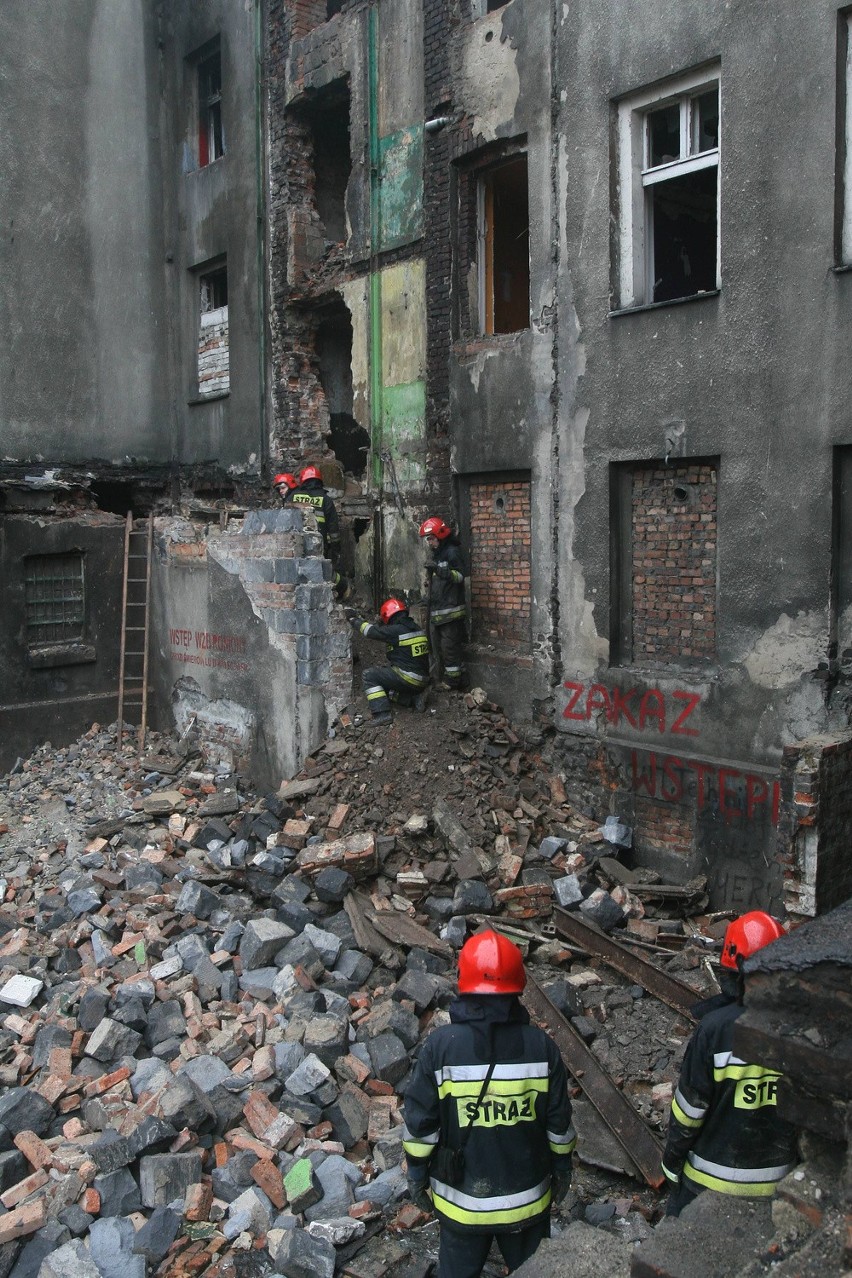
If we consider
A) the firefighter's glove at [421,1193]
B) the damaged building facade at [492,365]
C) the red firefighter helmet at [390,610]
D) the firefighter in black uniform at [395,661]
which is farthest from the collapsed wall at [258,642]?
the firefighter's glove at [421,1193]

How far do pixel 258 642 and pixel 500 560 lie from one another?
2.74 metres

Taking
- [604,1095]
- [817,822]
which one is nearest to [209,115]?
[817,822]

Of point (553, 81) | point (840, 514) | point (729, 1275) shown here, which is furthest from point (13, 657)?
point (729, 1275)

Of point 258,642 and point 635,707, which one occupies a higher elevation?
point 258,642

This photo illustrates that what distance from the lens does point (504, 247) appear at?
38.5 ft

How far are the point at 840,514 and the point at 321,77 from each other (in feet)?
30.8

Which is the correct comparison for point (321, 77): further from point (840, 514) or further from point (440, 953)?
point (440, 953)

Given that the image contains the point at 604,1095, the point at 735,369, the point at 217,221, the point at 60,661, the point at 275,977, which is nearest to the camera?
the point at 604,1095

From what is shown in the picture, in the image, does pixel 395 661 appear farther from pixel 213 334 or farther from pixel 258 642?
pixel 213 334

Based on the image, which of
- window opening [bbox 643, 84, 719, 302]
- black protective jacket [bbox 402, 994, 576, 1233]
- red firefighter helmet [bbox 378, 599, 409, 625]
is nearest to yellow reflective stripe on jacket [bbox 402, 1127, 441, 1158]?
black protective jacket [bbox 402, 994, 576, 1233]

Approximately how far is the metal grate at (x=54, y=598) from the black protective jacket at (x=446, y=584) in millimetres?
5113

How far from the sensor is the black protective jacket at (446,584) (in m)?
10.8

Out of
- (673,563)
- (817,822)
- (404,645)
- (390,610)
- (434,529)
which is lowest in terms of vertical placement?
(817,822)

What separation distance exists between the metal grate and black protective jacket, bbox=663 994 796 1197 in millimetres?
11001
